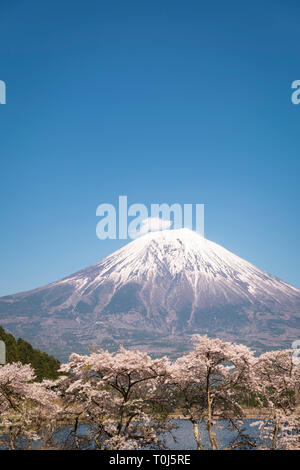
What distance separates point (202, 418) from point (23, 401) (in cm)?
836

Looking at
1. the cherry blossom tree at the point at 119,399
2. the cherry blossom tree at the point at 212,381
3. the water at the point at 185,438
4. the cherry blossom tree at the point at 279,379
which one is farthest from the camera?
the cherry blossom tree at the point at 279,379

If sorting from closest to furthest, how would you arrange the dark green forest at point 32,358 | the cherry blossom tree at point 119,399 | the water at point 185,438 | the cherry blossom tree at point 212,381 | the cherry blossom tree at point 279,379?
the cherry blossom tree at point 119,399 < the cherry blossom tree at point 212,381 < the water at point 185,438 < the cherry blossom tree at point 279,379 < the dark green forest at point 32,358

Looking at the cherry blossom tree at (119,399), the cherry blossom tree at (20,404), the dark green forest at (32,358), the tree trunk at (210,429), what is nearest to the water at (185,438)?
the tree trunk at (210,429)

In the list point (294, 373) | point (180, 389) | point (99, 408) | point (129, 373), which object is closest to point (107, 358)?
point (129, 373)

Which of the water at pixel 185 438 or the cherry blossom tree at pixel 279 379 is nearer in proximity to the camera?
the water at pixel 185 438

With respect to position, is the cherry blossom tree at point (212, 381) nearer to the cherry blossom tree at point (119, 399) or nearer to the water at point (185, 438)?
the water at point (185, 438)

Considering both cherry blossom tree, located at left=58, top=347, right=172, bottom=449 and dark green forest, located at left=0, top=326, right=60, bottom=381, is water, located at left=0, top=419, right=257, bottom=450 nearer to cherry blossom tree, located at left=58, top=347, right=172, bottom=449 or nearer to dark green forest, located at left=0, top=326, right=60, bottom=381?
cherry blossom tree, located at left=58, top=347, right=172, bottom=449

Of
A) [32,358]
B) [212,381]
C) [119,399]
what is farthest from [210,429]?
[32,358]

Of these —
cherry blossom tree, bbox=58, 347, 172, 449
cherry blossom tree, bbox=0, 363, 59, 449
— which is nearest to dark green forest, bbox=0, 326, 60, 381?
cherry blossom tree, bbox=0, 363, 59, 449

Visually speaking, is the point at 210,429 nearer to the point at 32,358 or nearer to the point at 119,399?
the point at 119,399

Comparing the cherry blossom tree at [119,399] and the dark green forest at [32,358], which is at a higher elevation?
the cherry blossom tree at [119,399]

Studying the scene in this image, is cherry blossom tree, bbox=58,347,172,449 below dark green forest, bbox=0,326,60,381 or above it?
above
